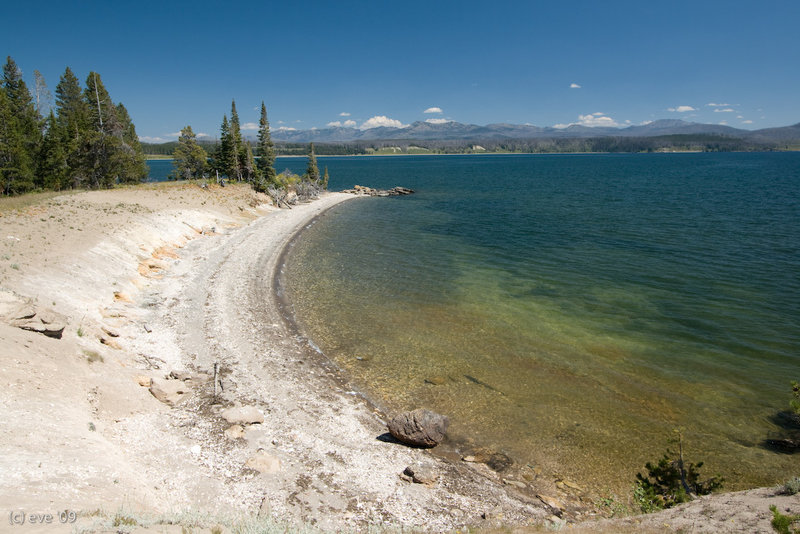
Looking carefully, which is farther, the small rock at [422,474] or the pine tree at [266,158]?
the pine tree at [266,158]

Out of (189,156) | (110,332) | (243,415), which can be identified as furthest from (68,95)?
(243,415)

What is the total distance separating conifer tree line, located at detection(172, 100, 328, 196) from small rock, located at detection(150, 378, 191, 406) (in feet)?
196

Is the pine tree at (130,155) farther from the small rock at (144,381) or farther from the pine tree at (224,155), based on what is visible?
the small rock at (144,381)

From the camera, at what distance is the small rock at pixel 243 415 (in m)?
13.9

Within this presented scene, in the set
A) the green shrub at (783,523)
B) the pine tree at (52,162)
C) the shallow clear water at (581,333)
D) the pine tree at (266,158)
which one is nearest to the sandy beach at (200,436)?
the green shrub at (783,523)

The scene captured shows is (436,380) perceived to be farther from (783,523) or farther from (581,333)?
(783,523)

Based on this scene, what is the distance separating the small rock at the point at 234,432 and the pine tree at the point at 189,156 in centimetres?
7146

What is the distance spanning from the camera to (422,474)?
1225 cm

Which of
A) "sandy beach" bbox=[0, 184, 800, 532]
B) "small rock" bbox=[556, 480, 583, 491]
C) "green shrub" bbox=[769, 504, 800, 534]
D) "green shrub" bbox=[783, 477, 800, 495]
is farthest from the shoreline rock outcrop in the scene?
"green shrub" bbox=[769, 504, 800, 534]

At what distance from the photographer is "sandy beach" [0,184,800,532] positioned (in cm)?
896

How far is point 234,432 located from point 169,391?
3.53 meters

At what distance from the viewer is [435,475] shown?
12422mm

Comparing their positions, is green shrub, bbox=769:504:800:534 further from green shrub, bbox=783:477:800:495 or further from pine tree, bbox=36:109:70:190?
pine tree, bbox=36:109:70:190

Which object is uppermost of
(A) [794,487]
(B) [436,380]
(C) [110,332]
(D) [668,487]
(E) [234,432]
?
(C) [110,332]
